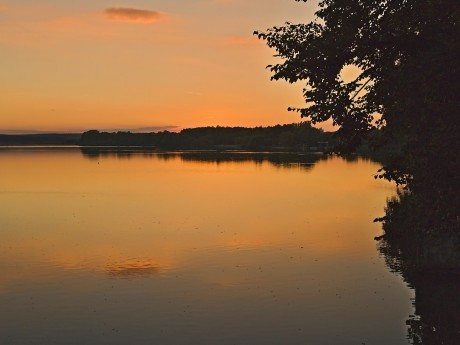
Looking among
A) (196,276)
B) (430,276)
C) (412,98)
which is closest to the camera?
(412,98)

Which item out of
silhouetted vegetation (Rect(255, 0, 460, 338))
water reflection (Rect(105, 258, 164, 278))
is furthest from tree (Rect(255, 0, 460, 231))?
water reflection (Rect(105, 258, 164, 278))

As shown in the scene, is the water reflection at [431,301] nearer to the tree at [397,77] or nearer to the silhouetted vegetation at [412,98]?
the silhouetted vegetation at [412,98]

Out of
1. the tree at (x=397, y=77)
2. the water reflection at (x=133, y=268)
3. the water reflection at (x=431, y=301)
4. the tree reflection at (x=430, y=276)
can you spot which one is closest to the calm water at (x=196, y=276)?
the water reflection at (x=133, y=268)

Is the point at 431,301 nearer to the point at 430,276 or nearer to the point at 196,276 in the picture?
the point at 430,276

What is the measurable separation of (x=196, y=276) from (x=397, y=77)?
15782 mm

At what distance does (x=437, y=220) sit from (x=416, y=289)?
1081 centimetres

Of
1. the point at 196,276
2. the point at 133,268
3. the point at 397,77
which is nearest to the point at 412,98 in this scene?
the point at 397,77

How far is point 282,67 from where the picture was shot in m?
20.8

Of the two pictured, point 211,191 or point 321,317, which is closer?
point 321,317

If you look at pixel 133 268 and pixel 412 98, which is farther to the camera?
pixel 133 268

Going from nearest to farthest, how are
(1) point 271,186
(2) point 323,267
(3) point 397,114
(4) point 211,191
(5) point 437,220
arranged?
(5) point 437,220, (3) point 397,114, (2) point 323,267, (4) point 211,191, (1) point 271,186

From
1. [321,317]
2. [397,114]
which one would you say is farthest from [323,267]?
[397,114]

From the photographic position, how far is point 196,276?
1136 inches

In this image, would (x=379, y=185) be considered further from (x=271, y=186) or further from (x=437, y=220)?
(x=437, y=220)
